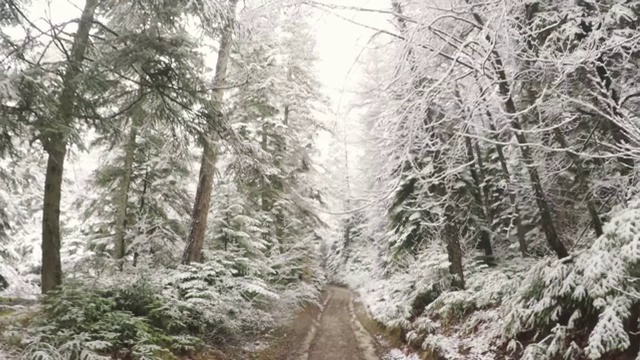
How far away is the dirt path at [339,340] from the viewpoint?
417 inches

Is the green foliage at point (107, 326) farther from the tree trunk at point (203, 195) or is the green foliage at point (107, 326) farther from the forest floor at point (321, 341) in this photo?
the tree trunk at point (203, 195)

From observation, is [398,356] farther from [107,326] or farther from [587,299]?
[107,326]

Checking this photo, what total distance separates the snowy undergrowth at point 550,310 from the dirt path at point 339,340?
130 centimetres

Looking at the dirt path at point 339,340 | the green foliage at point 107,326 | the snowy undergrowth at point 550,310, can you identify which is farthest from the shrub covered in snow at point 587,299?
the green foliage at point 107,326

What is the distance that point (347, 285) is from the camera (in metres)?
34.2

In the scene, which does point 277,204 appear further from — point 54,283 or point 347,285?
point 347,285

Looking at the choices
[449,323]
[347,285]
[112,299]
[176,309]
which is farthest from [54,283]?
[347,285]

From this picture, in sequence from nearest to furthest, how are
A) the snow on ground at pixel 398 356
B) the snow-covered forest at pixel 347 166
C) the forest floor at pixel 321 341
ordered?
the snow-covered forest at pixel 347 166 → the snow on ground at pixel 398 356 → the forest floor at pixel 321 341

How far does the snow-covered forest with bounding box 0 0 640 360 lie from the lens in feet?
16.4

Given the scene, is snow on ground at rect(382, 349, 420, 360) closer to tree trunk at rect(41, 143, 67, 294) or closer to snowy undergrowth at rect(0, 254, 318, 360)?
snowy undergrowth at rect(0, 254, 318, 360)

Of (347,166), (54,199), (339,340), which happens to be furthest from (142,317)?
(339,340)

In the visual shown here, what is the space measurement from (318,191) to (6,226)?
13.7 meters

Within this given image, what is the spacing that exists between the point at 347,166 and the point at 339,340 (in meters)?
9.56

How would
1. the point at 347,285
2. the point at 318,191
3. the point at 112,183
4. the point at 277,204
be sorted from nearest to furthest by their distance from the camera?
the point at 112,183 < the point at 277,204 < the point at 318,191 < the point at 347,285
